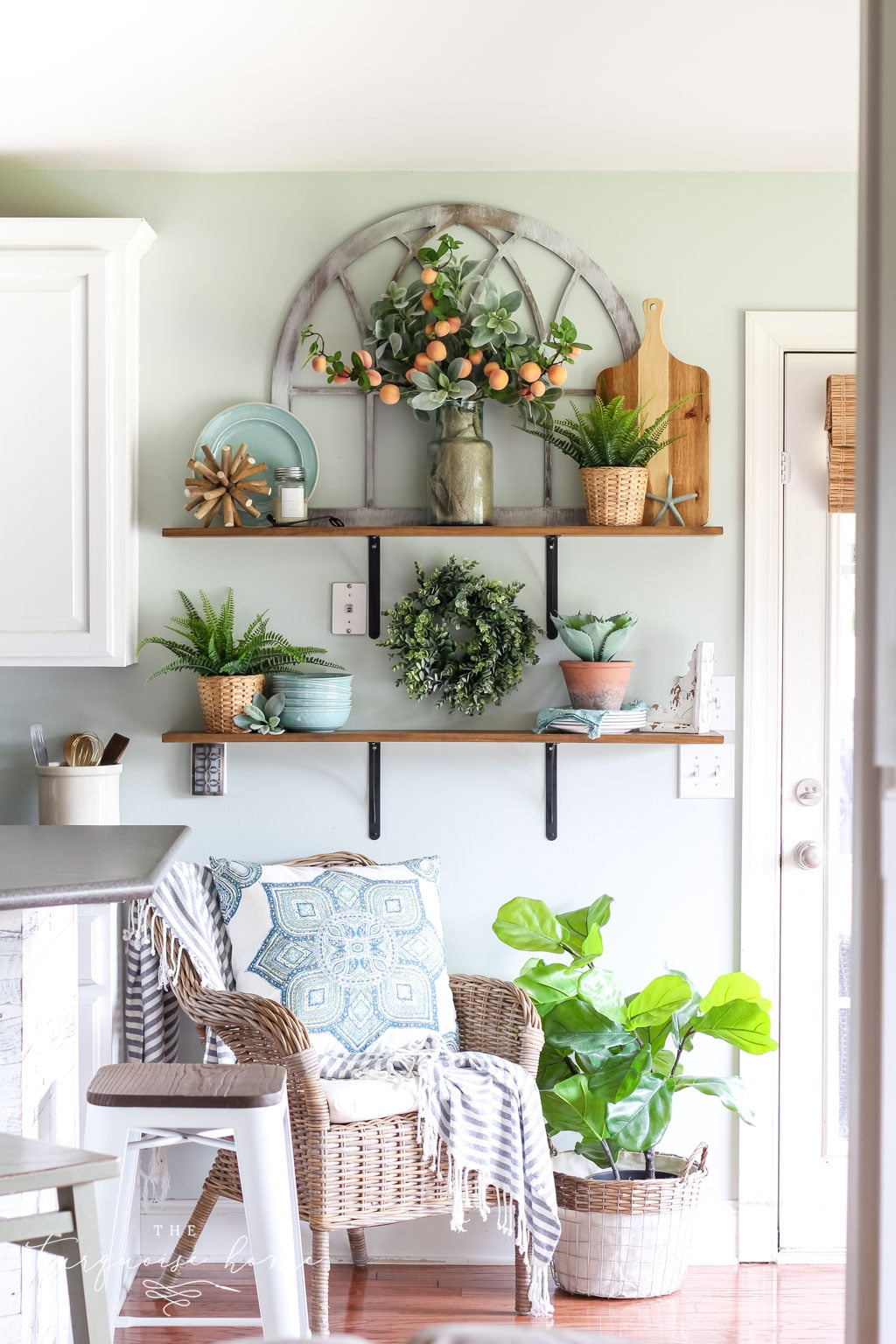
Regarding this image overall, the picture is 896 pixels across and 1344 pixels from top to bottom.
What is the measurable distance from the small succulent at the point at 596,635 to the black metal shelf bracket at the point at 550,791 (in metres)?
0.26

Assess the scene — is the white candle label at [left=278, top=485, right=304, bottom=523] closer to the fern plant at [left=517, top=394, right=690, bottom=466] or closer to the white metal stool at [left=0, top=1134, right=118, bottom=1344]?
the fern plant at [left=517, top=394, right=690, bottom=466]

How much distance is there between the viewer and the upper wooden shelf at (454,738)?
2693mm

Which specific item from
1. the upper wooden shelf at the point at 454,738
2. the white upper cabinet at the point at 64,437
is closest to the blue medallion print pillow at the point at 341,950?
the upper wooden shelf at the point at 454,738

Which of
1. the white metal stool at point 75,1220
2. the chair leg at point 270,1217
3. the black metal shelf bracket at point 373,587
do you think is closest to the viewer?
the white metal stool at point 75,1220

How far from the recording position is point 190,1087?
1.63 m

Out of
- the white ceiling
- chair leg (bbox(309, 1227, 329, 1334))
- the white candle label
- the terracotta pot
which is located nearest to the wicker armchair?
chair leg (bbox(309, 1227, 329, 1334))

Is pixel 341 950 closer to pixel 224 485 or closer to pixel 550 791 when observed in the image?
pixel 550 791

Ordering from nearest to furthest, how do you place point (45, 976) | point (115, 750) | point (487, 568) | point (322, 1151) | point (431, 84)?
point (45, 976) → point (322, 1151) → point (431, 84) → point (115, 750) → point (487, 568)

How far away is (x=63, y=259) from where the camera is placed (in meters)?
2.63

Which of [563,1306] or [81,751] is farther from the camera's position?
[81,751]

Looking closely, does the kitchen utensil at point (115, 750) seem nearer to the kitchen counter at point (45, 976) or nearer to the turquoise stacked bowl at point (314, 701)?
the turquoise stacked bowl at point (314, 701)

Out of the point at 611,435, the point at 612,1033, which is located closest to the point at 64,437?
the point at 611,435

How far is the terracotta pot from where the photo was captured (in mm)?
2701

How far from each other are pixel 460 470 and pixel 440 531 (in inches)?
5.7
